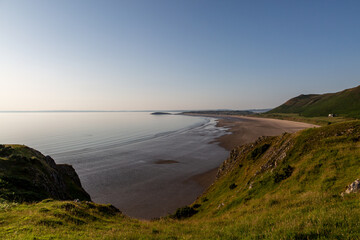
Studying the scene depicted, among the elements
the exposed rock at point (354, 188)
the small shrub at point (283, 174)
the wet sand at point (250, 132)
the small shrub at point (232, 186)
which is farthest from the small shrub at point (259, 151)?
the wet sand at point (250, 132)

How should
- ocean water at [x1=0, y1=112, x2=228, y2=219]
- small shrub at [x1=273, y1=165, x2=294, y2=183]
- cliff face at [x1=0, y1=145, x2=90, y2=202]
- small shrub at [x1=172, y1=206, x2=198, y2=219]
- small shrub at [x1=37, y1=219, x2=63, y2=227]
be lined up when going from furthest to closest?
ocean water at [x1=0, y1=112, x2=228, y2=219] < small shrub at [x1=172, y1=206, x2=198, y2=219] < small shrub at [x1=273, y1=165, x2=294, y2=183] < cliff face at [x1=0, y1=145, x2=90, y2=202] < small shrub at [x1=37, y1=219, x2=63, y2=227]

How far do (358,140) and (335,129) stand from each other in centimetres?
338

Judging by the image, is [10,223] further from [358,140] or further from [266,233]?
[358,140]

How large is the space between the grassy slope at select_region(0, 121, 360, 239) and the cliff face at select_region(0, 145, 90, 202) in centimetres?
405

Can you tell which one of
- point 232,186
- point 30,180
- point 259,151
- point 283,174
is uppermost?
point 259,151

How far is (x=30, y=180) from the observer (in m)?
19.1

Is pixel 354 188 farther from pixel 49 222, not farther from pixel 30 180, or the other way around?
pixel 30 180

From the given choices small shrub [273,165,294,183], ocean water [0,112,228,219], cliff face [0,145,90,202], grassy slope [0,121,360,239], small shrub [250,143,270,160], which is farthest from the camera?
ocean water [0,112,228,219]

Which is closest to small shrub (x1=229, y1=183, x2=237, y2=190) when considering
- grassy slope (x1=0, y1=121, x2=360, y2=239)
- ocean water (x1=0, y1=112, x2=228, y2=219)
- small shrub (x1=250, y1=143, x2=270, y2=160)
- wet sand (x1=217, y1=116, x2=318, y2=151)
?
grassy slope (x1=0, y1=121, x2=360, y2=239)

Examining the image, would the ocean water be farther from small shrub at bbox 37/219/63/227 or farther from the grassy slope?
small shrub at bbox 37/219/63/227

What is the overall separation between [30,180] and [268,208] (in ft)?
79.1

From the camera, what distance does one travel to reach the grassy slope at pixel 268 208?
320 inches

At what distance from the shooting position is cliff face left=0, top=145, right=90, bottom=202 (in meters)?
16.5

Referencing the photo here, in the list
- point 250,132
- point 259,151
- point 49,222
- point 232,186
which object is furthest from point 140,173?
point 250,132
